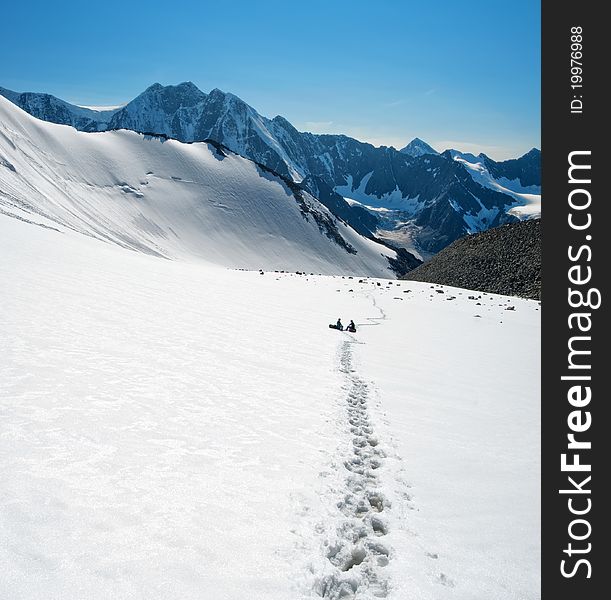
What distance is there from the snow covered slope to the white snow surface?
73575 millimetres

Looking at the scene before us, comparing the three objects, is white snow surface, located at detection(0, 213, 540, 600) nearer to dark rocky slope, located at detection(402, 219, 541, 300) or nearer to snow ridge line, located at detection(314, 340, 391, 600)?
snow ridge line, located at detection(314, 340, 391, 600)

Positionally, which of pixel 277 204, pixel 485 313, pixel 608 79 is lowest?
pixel 485 313

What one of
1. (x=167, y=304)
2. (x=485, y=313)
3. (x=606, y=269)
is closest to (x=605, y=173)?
(x=606, y=269)

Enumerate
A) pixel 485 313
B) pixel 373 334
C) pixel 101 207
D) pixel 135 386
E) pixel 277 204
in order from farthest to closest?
pixel 277 204 → pixel 101 207 → pixel 485 313 → pixel 373 334 → pixel 135 386

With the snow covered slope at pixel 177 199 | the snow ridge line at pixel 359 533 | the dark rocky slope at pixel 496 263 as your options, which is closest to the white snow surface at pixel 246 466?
the snow ridge line at pixel 359 533

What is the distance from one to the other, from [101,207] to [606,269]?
399 ft

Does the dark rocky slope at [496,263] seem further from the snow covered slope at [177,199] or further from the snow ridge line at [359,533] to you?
the snow covered slope at [177,199]

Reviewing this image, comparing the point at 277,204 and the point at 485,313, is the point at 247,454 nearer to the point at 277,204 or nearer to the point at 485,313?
the point at 485,313

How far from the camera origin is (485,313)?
31.0 meters

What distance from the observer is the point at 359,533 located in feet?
20.0

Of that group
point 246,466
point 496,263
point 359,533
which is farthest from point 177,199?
point 359,533

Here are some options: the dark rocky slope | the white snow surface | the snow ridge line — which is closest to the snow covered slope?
the dark rocky slope

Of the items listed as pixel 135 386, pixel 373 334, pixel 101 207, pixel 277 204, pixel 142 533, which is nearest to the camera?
pixel 142 533

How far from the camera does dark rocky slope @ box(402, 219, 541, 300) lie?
60375 mm
